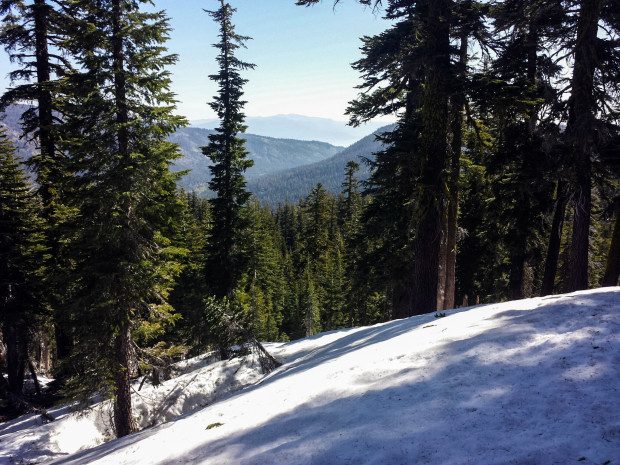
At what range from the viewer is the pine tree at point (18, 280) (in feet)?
46.2

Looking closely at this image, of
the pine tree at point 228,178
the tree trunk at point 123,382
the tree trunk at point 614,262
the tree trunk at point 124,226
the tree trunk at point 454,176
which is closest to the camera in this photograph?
the tree trunk at point 124,226

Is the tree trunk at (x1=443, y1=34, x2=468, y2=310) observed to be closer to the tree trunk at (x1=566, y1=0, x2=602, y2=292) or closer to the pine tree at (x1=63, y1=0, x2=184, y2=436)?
the tree trunk at (x1=566, y1=0, x2=602, y2=292)

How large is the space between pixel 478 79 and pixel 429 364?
28.6 ft

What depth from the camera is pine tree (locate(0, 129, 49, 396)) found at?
14.1m

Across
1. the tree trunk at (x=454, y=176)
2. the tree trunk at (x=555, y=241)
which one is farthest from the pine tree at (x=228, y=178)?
the tree trunk at (x=555, y=241)

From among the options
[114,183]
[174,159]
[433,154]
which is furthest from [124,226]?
[433,154]

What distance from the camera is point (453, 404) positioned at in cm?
397

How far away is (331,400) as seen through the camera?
5.03 m

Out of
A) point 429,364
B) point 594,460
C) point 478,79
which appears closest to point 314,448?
point 429,364

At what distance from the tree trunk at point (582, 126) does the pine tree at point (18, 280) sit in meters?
20.2

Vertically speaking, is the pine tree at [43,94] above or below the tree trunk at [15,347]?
above

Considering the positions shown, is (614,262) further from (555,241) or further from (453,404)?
(453,404)

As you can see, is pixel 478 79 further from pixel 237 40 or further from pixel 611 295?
pixel 237 40

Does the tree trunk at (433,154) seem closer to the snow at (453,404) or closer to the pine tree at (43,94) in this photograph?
the snow at (453,404)
